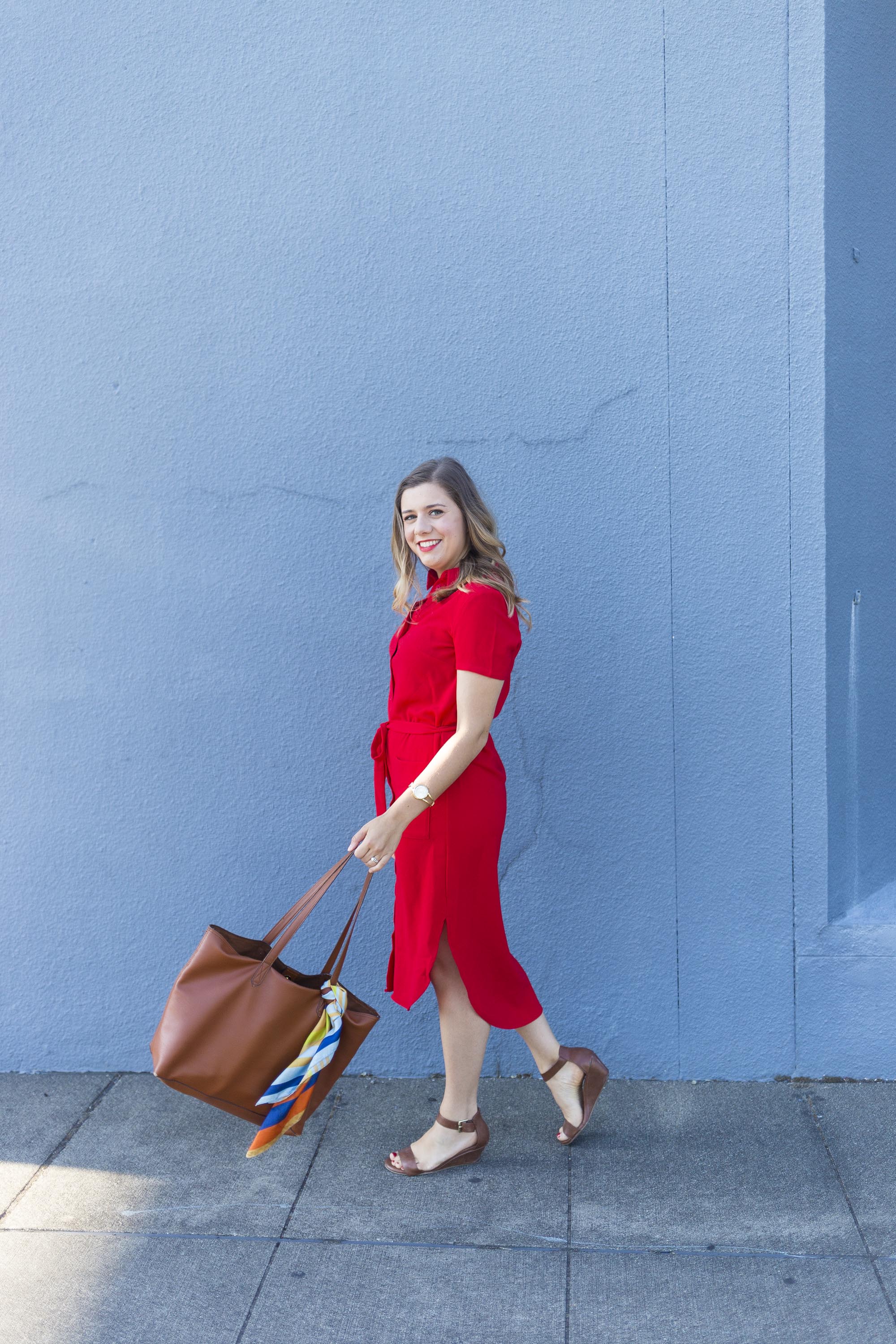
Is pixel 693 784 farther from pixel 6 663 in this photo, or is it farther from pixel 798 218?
pixel 6 663

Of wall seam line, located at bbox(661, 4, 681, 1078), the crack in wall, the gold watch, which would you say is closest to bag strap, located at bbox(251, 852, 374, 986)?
the gold watch

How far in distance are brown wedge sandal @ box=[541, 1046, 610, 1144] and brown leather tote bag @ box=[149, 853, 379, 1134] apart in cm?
76

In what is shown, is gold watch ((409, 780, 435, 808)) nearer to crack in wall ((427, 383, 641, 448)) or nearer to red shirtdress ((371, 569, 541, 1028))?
red shirtdress ((371, 569, 541, 1028))

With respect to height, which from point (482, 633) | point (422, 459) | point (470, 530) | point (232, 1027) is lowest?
point (232, 1027)

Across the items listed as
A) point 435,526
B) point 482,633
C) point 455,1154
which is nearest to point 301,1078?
point 455,1154

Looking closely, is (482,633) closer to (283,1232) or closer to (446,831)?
(446,831)

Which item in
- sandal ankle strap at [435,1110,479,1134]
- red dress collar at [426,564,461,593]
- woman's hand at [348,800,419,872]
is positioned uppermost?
red dress collar at [426,564,461,593]

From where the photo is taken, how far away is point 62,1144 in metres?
3.28

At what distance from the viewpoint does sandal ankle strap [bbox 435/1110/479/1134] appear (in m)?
3.06

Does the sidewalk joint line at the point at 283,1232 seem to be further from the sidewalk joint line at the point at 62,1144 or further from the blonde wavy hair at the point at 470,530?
the blonde wavy hair at the point at 470,530

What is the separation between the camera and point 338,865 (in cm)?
284

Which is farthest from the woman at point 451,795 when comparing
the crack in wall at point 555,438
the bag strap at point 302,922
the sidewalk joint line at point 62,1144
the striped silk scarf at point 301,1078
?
the sidewalk joint line at point 62,1144

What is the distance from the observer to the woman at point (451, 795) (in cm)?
276

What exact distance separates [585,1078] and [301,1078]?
839 mm
